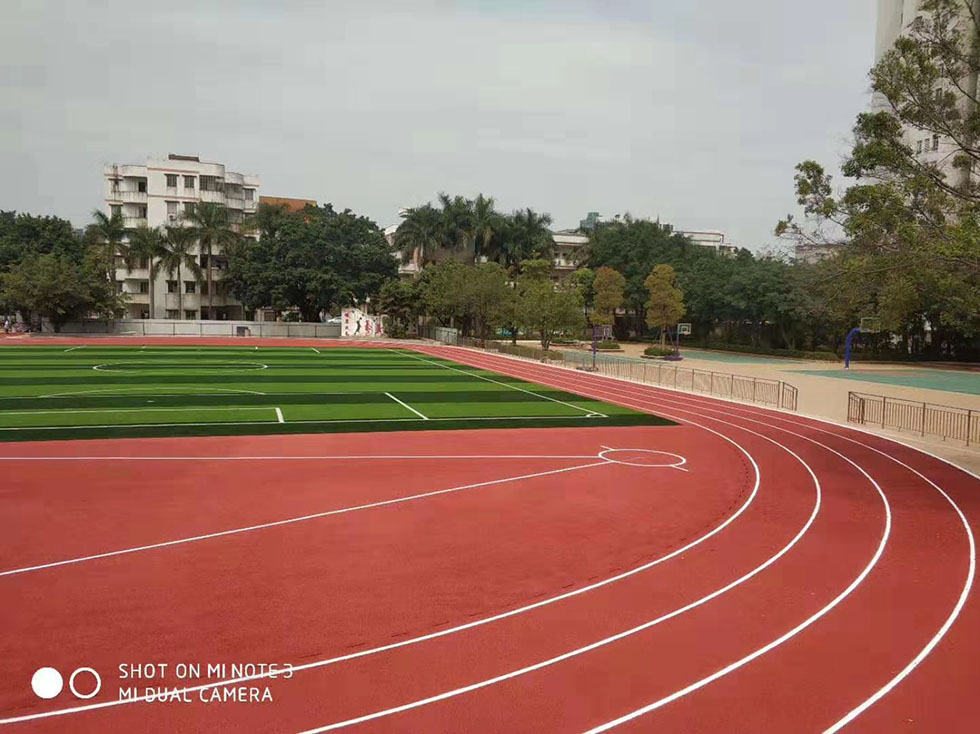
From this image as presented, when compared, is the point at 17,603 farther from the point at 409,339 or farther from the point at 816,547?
the point at 409,339

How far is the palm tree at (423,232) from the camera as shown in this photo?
84.8 metres

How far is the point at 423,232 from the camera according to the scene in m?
84.7

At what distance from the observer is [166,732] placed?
6.25 meters

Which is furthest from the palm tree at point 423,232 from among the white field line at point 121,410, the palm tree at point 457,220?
the white field line at point 121,410

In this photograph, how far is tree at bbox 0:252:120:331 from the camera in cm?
6606

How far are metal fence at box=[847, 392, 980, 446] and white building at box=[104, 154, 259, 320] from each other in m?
73.7

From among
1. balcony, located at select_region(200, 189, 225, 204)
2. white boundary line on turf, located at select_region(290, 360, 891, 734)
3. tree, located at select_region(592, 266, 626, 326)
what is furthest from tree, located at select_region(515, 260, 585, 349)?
balcony, located at select_region(200, 189, 225, 204)

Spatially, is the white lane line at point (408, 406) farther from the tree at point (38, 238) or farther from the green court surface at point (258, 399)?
the tree at point (38, 238)

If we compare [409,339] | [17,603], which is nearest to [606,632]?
[17,603]

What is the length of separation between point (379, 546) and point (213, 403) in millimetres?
17609

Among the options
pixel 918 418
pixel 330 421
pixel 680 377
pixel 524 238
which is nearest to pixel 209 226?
pixel 524 238

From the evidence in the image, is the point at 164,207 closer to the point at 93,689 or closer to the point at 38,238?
the point at 38,238

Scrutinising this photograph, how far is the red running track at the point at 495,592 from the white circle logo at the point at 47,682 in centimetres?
12

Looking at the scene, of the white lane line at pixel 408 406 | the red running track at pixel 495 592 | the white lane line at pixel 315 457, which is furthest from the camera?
the white lane line at pixel 408 406
